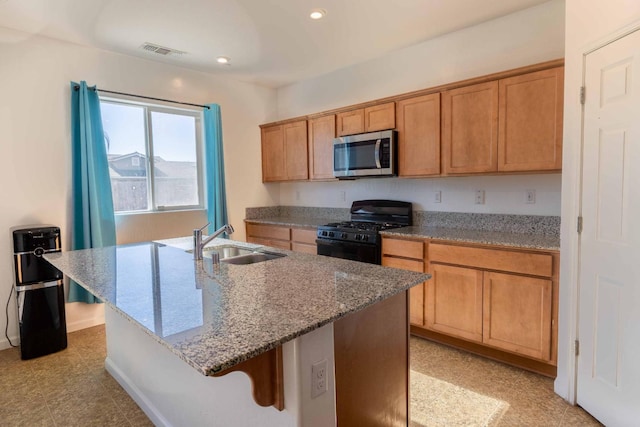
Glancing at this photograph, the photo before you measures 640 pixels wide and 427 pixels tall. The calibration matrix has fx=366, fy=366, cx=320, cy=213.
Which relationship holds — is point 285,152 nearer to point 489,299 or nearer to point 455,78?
point 455,78

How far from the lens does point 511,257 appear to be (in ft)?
8.17

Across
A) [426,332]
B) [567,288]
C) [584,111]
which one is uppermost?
[584,111]

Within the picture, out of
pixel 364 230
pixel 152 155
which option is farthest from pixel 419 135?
pixel 152 155

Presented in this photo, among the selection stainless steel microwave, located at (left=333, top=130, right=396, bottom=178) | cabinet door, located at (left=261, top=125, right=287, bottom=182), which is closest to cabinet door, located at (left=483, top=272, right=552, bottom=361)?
stainless steel microwave, located at (left=333, top=130, right=396, bottom=178)

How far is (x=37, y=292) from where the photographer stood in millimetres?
2898

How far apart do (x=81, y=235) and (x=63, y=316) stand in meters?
0.73

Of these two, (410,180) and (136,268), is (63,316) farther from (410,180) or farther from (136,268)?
(410,180)

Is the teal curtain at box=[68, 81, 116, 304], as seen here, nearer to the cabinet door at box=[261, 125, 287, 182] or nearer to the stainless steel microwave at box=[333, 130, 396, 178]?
the cabinet door at box=[261, 125, 287, 182]

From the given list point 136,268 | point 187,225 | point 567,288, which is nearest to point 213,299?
point 136,268

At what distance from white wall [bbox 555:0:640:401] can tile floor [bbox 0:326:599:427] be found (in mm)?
250

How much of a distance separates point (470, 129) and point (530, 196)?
71 centimetres

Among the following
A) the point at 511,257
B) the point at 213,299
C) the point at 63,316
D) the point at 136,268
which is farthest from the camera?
the point at 63,316

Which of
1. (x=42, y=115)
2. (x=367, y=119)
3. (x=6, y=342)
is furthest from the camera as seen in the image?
(x=367, y=119)

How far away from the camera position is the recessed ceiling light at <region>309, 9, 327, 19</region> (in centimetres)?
276
